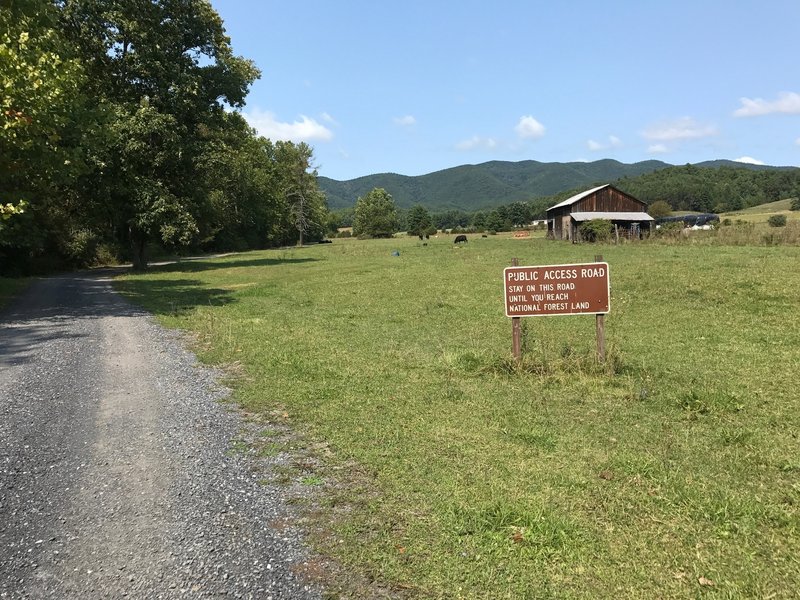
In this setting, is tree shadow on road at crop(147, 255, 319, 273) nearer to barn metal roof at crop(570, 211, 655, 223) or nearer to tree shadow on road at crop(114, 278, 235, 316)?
tree shadow on road at crop(114, 278, 235, 316)

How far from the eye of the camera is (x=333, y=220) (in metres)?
140

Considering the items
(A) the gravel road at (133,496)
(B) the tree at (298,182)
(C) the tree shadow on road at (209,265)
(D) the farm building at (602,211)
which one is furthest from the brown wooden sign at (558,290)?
(B) the tree at (298,182)

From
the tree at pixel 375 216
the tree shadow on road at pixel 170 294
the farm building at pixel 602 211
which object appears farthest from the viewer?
the tree at pixel 375 216


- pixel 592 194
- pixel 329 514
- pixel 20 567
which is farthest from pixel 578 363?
pixel 592 194

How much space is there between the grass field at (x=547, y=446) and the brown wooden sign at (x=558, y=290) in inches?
35.1

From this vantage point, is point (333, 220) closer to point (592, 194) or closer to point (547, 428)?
point (592, 194)

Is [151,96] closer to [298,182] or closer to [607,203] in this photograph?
[607,203]

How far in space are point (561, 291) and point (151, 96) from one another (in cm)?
3144

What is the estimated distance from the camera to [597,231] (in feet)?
162

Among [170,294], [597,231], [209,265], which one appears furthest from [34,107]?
[597,231]

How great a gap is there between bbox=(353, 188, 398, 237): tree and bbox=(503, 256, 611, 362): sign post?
116 meters

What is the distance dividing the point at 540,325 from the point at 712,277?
872 cm

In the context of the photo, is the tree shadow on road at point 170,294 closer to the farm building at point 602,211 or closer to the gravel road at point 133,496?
the gravel road at point 133,496

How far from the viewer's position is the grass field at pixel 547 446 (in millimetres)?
3355
